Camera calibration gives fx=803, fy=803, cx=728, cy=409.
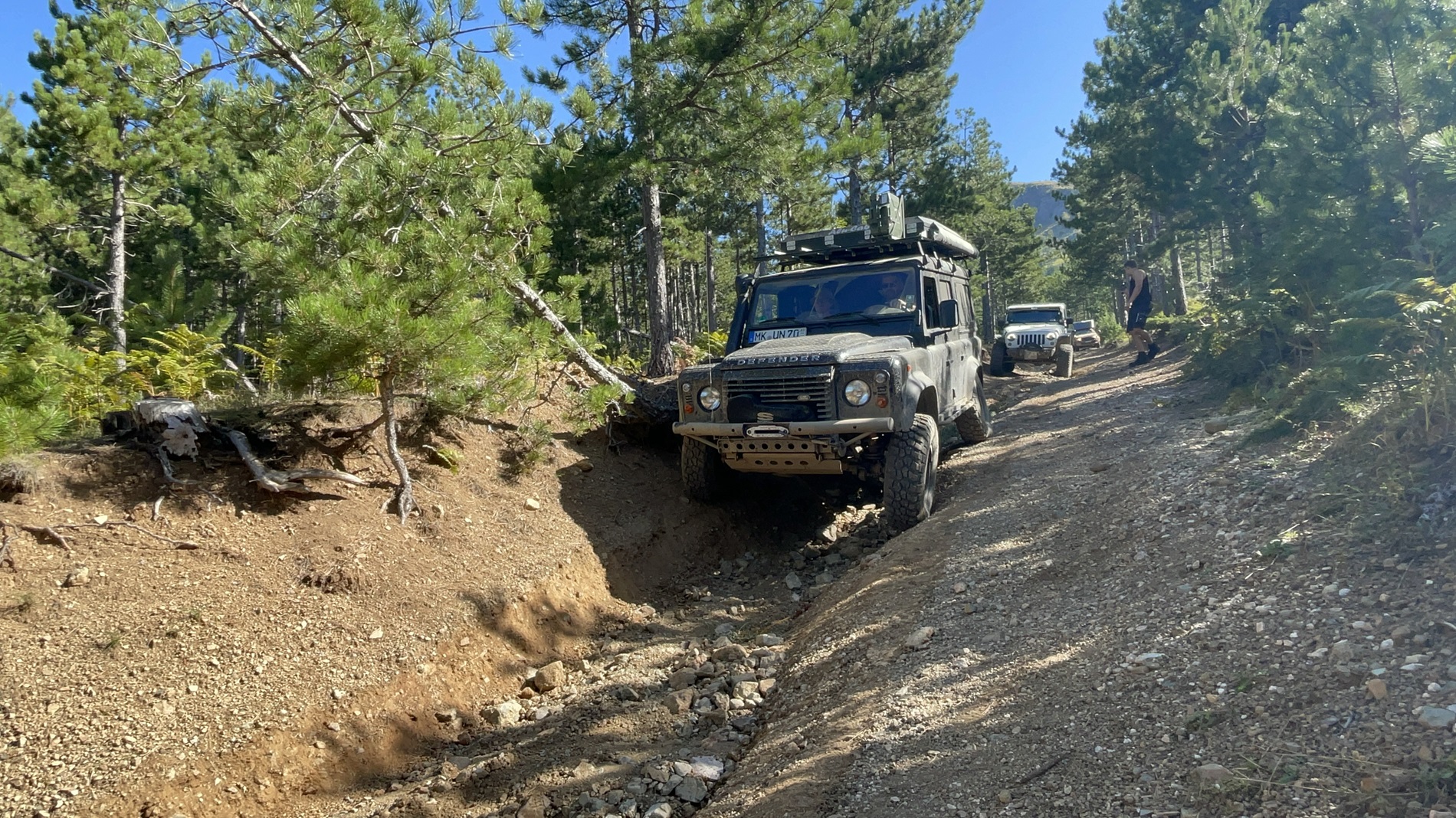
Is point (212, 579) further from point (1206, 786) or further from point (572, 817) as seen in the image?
point (1206, 786)

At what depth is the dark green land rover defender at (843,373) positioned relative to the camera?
5805 mm

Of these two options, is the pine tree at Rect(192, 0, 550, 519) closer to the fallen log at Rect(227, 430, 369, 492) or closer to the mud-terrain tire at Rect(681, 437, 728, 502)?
the fallen log at Rect(227, 430, 369, 492)

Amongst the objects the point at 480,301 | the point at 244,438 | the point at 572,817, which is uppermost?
the point at 480,301

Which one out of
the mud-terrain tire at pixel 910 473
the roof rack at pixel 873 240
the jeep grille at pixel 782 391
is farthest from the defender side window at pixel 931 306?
the jeep grille at pixel 782 391

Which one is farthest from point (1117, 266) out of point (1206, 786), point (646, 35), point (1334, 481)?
point (1206, 786)

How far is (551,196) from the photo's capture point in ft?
29.5

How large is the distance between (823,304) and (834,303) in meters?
0.10

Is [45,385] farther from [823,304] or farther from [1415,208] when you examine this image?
[1415,208]

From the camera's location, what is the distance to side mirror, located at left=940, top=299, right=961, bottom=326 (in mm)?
7504

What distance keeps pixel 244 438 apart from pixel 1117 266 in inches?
1446

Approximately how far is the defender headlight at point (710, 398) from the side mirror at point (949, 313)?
255 cm

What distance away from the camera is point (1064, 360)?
51.8 feet

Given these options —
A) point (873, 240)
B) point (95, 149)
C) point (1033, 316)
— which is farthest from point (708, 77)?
point (1033, 316)

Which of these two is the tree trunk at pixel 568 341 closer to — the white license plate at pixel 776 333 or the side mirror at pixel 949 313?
the white license plate at pixel 776 333
